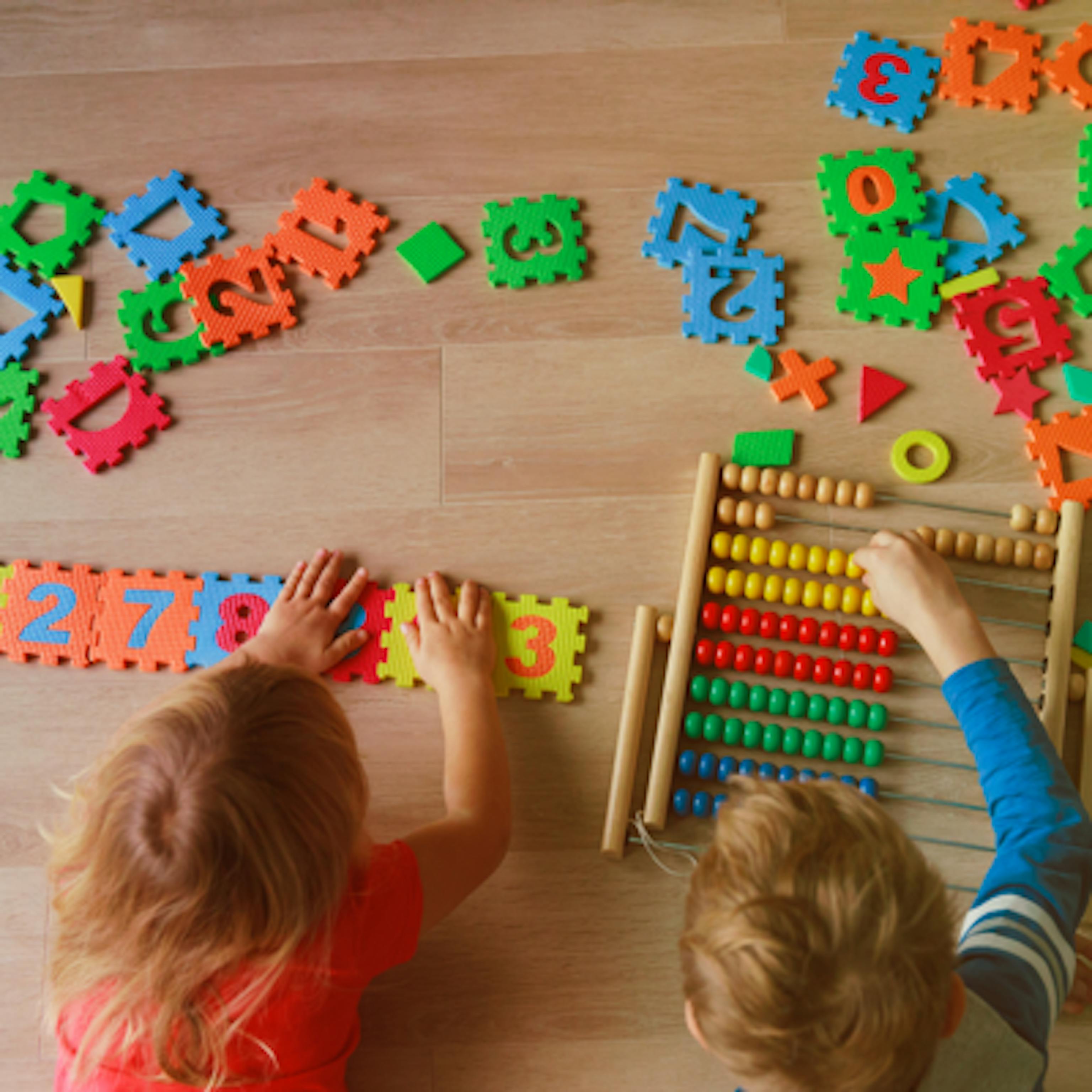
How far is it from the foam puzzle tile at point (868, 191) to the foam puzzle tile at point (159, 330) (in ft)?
2.50

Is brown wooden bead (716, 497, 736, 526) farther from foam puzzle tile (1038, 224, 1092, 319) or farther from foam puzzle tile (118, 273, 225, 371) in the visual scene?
foam puzzle tile (118, 273, 225, 371)

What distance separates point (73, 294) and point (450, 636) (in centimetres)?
64

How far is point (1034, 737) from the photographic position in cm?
83

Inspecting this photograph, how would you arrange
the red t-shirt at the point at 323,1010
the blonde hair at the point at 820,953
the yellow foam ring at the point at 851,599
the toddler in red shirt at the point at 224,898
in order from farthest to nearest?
the yellow foam ring at the point at 851,599
the red t-shirt at the point at 323,1010
the toddler in red shirt at the point at 224,898
the blonde hair at the point at 820,953

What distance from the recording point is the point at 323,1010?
802 millimetres

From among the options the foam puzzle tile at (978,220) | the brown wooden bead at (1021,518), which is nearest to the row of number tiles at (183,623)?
the brown wooden bead at (1021,518)

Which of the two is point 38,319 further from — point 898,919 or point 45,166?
point 898,919

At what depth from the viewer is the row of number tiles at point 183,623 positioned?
1.05 metres

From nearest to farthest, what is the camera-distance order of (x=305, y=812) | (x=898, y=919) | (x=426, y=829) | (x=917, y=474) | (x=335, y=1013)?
(x=898, y=919) → (x=305, y=812) → (x=335, y=1013) → (x=426, y=829) → (x=917, y=474)

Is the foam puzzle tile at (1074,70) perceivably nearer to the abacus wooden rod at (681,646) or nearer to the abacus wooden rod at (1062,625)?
the abacus wooden rod at (1062,625)

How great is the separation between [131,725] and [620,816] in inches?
20.0

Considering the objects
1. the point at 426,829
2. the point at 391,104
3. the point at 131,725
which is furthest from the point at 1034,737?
the point at 391,104

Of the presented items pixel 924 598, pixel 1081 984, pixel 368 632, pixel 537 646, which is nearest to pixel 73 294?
pixel 368 632

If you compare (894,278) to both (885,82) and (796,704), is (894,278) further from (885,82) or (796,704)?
(796,704)
